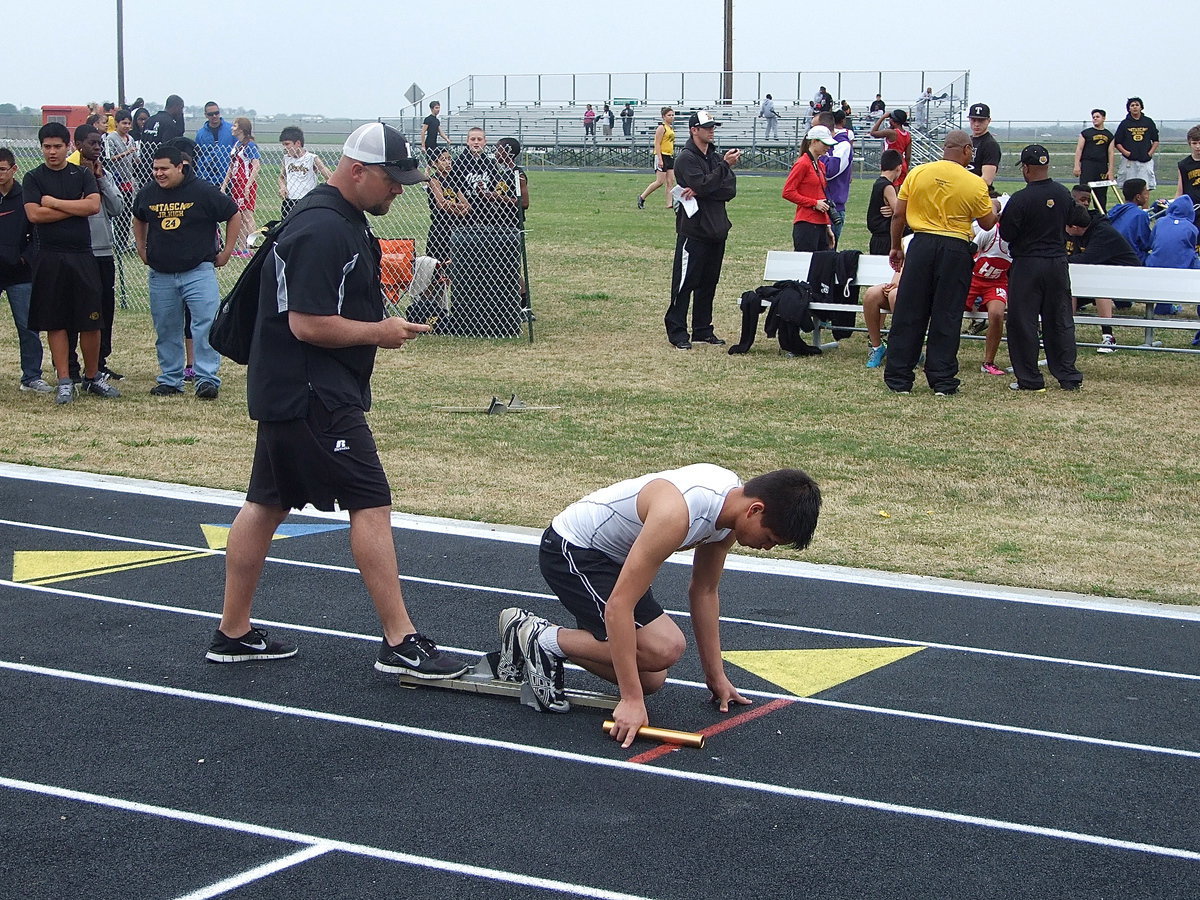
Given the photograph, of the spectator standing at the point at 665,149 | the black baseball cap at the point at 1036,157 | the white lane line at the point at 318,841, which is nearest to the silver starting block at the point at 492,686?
the white lane line at the point at 318,841

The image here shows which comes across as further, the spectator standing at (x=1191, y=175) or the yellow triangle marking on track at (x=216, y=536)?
the spectator standing at (x=1191, y=175)

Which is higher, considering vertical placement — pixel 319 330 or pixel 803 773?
pixel 319 330

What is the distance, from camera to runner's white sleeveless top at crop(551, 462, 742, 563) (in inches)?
177

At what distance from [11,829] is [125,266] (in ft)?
51.4

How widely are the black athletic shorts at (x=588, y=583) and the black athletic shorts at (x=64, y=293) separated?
702 centimetres

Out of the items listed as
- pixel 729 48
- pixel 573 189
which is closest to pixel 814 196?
pixel 573 189

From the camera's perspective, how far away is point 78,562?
22.8 feet

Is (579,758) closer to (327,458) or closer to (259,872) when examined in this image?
(259,872)

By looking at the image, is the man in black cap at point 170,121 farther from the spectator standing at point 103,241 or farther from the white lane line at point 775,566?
the white lane line at point 775,566

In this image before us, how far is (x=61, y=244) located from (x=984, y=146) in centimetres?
969

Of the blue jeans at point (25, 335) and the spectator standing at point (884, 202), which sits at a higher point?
the spectator standing at point (884, 202)

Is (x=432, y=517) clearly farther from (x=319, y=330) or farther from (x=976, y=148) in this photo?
(x=976, y=148)

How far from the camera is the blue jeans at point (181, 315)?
10906 mm

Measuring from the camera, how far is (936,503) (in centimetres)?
833
